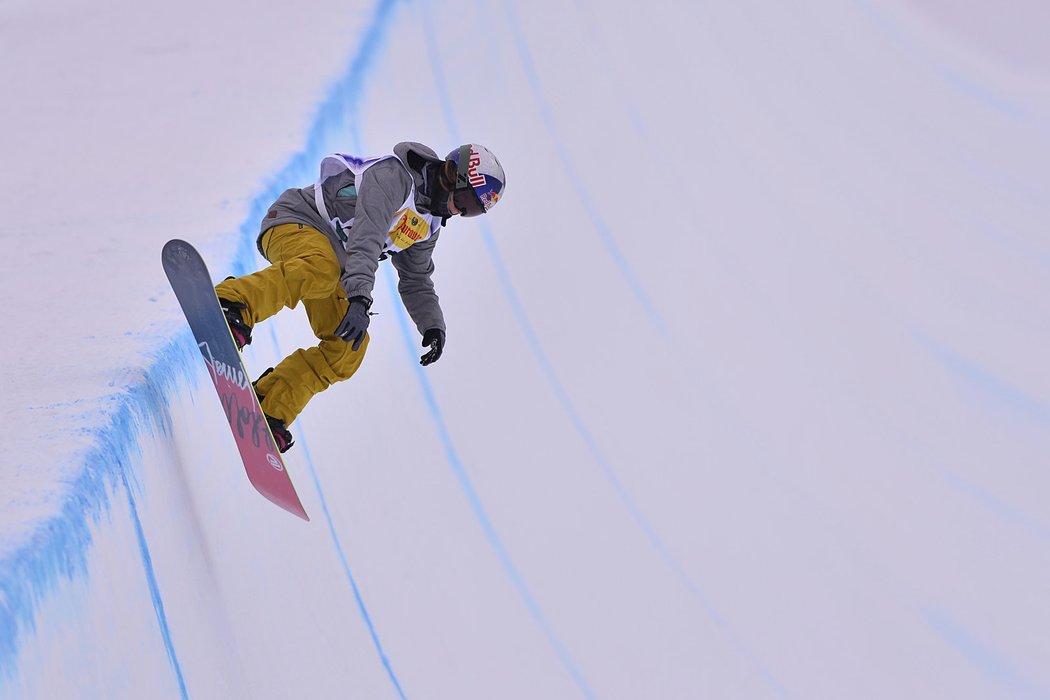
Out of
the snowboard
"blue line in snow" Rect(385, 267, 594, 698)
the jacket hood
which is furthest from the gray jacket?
"blue line in snow" Rect(385, 267, 594, 698)

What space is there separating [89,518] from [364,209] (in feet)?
3.13

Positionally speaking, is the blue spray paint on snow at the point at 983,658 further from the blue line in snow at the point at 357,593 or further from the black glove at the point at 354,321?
the black glove at the point at 354,321

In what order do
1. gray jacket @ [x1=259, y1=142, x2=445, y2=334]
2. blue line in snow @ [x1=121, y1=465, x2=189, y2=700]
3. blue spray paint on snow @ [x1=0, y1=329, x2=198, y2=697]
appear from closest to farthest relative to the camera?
1. blue spray paint on snow @ [x1=0, y1=329, x2=198, y2=697]
2. blue line in snow @ [x1=121, y1=465, x2=189, y2=700]
3. gray jacket @ [x1=259, y1=142, x2=445, y2=334]

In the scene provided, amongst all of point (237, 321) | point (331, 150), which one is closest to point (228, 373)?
point (237, 321)

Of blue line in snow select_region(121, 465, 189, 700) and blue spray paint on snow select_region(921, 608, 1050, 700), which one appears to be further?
blue spray paint on snow select_region(921, 608, 1050, 700)

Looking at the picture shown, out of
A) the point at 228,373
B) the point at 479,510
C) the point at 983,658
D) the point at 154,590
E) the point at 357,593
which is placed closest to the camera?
the point at 154,590

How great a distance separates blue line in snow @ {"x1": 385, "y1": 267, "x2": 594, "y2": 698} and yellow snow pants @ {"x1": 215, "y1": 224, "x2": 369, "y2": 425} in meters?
0.90

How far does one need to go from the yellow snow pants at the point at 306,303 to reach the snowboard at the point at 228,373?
141 millimetres

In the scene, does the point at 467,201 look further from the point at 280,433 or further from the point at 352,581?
the point at 352,581

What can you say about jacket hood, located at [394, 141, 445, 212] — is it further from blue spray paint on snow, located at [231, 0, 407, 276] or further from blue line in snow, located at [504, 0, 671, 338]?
blue line in snow, located at [504, 0, 671, 338]

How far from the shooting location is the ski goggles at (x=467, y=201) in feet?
8.09

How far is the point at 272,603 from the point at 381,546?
0.59 meters

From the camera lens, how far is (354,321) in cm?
208

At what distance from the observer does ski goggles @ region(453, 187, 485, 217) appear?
2465mm
